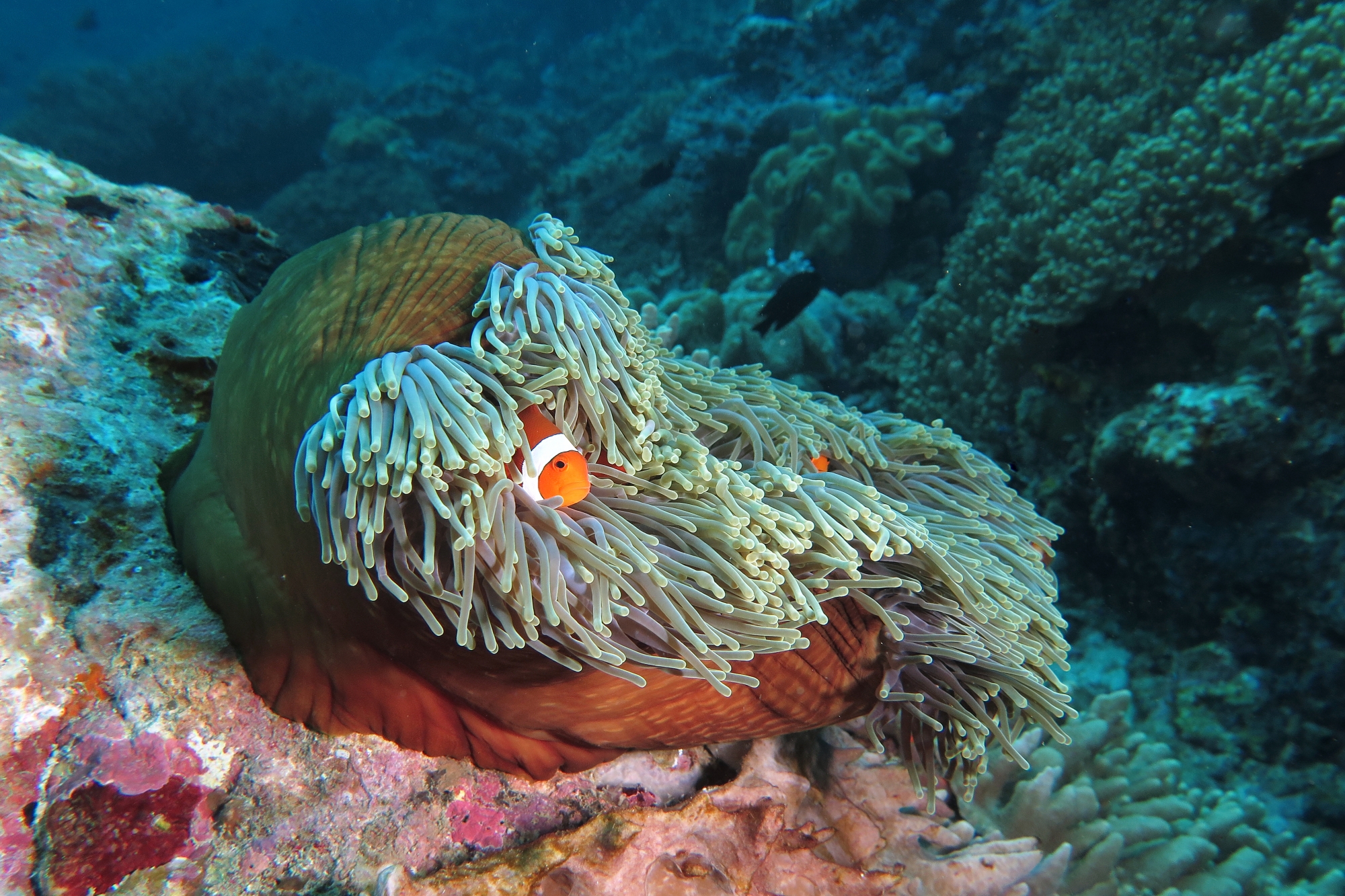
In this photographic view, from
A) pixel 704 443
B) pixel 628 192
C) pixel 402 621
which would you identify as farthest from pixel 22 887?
pixel 628 192

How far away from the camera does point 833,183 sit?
7082 millimetres

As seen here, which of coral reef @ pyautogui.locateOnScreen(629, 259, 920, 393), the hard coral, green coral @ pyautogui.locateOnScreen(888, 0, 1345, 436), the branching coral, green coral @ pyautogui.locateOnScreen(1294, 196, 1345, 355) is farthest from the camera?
the hard coral

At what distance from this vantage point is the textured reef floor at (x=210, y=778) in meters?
1.52

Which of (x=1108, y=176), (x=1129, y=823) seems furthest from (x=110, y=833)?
(x=1108, y=176)

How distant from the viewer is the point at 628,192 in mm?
10469

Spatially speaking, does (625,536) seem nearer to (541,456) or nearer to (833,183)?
(541,456)

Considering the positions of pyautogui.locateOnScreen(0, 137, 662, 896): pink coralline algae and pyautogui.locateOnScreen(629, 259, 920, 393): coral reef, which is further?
pyautogui.locateOnScreen(629, 259, 920, 393): coral reef

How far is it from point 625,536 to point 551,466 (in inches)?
8.2

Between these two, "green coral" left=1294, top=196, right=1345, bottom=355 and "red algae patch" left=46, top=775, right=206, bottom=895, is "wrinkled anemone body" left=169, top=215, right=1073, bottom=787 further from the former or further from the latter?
"green coral" left=1294, top=196, right=1345, bottom=355

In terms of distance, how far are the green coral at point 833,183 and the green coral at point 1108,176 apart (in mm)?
915

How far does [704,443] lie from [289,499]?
1.12 metres

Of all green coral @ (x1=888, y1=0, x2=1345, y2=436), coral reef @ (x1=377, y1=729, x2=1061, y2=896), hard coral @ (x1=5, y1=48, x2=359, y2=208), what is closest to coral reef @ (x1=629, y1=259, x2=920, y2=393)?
green coral @ (x1=888, y1=0, x2=1345, y2=436)

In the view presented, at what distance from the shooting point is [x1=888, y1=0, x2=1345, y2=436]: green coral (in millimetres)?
3820

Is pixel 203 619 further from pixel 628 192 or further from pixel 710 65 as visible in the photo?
pixel 710 65
